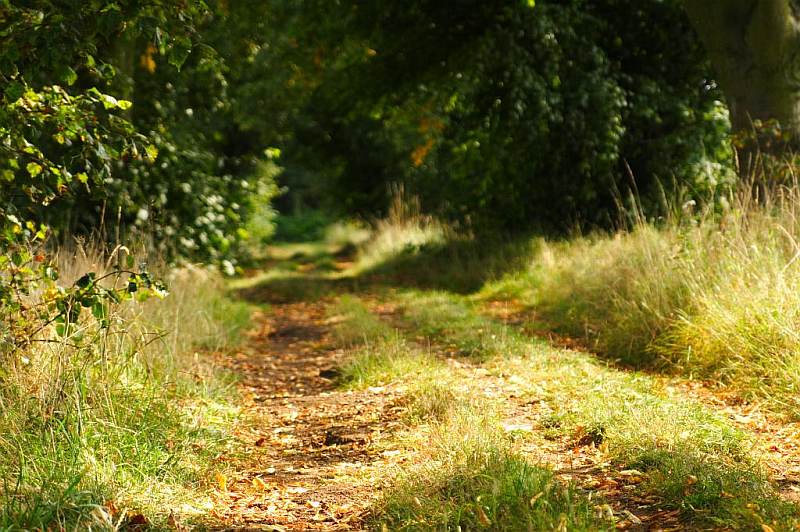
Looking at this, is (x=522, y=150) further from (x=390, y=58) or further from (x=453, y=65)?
(x=390, y=58)

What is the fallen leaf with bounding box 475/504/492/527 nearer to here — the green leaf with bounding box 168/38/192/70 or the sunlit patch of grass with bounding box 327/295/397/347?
the green leaf with bounding box 168/38/192/70

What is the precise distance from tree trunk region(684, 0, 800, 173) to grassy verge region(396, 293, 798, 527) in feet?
11.4

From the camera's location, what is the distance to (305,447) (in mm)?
4758

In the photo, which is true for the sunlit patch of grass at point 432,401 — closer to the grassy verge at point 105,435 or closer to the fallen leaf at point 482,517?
the grassy verge at point 105,435

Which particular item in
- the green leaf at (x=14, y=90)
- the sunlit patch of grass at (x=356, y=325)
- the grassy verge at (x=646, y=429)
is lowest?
the grassy verge at (x=646, y=429)

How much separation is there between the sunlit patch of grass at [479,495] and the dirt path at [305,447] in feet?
0.80

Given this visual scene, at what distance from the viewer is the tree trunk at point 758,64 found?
26.2 feet

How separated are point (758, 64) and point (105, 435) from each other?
24.3ft

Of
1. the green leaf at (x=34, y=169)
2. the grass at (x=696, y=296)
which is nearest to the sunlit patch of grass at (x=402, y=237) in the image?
the grass at (x=696, y=296)

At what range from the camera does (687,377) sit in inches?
227

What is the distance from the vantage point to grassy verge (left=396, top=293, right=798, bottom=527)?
3.30 m

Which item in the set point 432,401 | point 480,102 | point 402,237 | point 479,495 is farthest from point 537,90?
point 479,495

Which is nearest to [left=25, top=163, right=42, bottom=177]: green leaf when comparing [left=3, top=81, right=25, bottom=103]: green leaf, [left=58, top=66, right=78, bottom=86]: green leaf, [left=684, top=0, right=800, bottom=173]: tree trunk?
[left=3, top=81, right=25, bottom=103]: green leaf

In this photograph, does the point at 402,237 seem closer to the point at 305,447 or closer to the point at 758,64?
the point at 758,64
